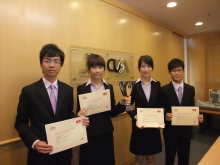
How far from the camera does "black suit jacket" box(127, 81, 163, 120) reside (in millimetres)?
1792

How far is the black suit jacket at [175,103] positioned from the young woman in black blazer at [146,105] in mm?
89

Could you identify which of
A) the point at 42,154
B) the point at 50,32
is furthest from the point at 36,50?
the point at 42,154

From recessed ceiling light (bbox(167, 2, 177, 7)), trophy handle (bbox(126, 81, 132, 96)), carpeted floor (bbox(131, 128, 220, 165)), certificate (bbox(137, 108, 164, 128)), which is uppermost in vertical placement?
recessed ceiling light (bbox(167, 2, 177, 7))

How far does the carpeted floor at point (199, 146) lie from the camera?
281 cm

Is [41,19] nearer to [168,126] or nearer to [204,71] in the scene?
[168,126]

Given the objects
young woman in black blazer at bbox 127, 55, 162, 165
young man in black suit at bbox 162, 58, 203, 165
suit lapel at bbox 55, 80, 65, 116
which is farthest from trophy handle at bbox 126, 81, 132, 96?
suit lapel at bbox 55, 80, 65, 116

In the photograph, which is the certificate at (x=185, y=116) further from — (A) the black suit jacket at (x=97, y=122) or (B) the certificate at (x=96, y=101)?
(B) the certificate at (x=96, y=101)

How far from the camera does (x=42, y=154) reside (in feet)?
A: 4.10

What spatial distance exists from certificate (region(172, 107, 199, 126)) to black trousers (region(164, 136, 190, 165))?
0.19m

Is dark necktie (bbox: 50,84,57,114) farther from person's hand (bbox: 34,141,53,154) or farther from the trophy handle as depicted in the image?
the trophy handle

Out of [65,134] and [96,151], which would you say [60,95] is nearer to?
[65,134]

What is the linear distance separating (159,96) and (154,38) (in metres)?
1.86

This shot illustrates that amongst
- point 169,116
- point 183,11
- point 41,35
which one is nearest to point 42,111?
point 41,35

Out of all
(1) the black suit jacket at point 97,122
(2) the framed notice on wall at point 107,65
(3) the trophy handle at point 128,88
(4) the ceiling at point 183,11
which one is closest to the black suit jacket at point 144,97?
(3) the trophy handle at point 128,88
